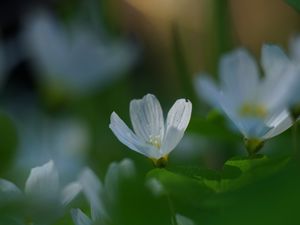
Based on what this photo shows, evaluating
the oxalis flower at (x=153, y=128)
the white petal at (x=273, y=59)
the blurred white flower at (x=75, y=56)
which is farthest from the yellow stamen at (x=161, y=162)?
the blurred white flower at (x=75, y=56)

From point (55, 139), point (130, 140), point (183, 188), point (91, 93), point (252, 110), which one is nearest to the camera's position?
point (183, 188)

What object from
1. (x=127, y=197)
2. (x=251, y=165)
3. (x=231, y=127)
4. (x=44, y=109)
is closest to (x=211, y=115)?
(x=231, y=127)

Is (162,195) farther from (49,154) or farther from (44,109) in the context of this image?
(44,109)

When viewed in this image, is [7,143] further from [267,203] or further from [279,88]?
[267,203]

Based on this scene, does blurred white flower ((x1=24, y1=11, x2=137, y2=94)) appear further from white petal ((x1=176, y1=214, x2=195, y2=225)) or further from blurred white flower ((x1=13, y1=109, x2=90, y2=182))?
white petal ((x1=176, y1=214, x2=195, y2=225))

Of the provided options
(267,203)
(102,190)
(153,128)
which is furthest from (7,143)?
(267,203)

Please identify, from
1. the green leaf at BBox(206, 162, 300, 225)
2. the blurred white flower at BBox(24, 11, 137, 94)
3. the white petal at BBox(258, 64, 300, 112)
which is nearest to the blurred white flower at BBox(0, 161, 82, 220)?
the green leaf at BBox(206, 162, 300, 225)

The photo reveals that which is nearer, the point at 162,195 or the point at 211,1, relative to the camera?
the point at 162,195

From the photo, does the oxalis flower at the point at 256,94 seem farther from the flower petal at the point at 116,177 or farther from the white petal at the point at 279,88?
the flower petal at the point at 116,177
